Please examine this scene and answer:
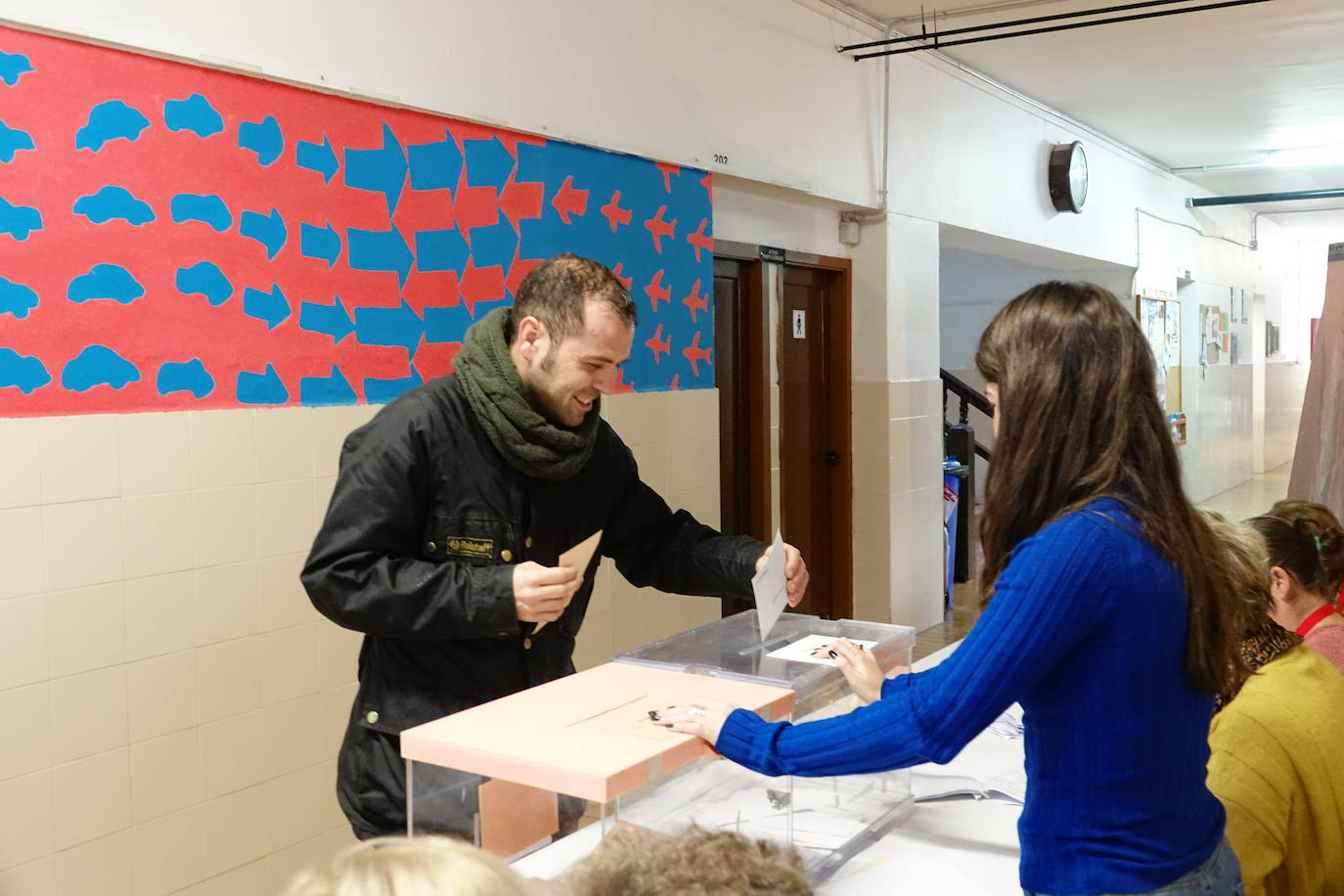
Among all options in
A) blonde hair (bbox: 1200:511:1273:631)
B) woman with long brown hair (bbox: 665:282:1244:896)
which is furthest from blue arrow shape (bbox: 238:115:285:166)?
blonde hair (bbox: 1200:511:1273:631)

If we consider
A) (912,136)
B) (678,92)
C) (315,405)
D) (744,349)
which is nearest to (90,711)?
(315,405)

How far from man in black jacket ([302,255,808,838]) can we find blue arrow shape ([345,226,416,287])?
1.40 m

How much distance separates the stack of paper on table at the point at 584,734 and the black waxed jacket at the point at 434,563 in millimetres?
193

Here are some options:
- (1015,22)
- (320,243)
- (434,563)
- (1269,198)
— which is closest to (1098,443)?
(434,563)

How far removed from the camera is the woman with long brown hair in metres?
1.44

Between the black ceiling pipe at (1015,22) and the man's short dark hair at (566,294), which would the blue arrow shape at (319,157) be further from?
the black ceiling pipe at (1015,22)

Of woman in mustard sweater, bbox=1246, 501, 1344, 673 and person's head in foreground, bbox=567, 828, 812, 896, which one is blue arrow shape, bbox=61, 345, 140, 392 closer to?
person's head in foreground, bbox=567, 828, 812, 896

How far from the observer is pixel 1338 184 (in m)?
12.6

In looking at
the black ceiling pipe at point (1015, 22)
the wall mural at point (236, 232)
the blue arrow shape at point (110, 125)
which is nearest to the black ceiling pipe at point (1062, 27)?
the black ceiling pipe at point (1015, 22)

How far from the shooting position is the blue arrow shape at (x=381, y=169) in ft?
11.5

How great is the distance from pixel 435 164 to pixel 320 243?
1.79 ft

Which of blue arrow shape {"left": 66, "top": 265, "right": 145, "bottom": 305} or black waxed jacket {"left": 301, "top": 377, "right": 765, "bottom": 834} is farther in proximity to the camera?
blue arrow shape {"left": 66, "top": 265, "right": 145, "bottom": 305}

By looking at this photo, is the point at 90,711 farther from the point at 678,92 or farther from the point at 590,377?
the point at 678,92

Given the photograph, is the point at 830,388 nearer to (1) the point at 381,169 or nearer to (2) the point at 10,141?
(1) the point at 381,169
